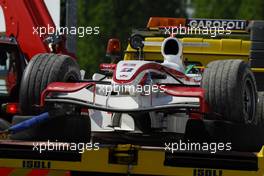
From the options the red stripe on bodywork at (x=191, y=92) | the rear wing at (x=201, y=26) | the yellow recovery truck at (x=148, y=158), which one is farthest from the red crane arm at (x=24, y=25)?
the red stripe on bodywork at (x=191, y=92)

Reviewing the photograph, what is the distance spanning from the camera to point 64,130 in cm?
716

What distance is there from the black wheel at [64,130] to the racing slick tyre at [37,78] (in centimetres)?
15

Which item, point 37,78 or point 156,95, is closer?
point 156,95

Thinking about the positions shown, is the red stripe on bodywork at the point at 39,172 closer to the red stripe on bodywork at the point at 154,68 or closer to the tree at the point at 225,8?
the red stripe on bodywork at the point at 154,68

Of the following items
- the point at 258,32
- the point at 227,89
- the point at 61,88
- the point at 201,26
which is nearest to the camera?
the point at 227,89

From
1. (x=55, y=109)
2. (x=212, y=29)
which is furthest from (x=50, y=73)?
(x=212, y=29)

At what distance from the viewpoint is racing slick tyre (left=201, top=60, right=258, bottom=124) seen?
22.4 ft

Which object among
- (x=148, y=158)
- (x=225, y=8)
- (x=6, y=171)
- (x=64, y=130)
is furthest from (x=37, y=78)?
(x=225, y=8)

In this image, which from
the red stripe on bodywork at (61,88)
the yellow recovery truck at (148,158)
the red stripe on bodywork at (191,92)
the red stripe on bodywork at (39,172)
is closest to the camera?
the yellow recovery truck at (148,158)

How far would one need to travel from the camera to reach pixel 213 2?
34969mm

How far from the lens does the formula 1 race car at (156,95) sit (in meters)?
6.84

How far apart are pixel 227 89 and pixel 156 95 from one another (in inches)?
23.7

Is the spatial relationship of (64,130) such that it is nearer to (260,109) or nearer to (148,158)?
(148,158)

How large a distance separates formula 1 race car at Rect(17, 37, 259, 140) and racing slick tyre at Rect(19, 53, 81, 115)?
0.19 feet
